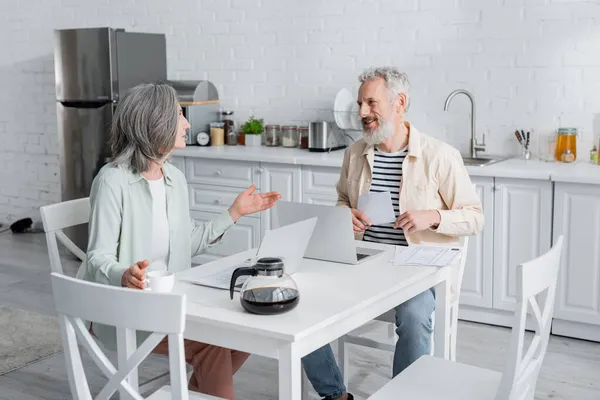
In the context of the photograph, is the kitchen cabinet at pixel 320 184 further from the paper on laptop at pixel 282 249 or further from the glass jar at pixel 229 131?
the paper on laptop at pixel 282 249

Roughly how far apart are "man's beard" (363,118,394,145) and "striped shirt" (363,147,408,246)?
0.28ft

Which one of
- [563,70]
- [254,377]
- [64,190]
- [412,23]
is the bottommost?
[254,377]

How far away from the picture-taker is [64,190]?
5.86 metres

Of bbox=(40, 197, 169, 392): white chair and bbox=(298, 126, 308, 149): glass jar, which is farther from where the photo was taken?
bbox=(298, 126, 308, 149): glass jar

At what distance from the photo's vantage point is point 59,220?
9.66 ft

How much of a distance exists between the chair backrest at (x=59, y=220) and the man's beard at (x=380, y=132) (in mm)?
1105

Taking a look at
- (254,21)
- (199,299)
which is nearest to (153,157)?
(199,299)

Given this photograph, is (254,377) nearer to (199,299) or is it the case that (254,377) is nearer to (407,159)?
(407,159)

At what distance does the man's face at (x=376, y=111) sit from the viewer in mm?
3125

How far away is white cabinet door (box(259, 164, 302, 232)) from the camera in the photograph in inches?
188

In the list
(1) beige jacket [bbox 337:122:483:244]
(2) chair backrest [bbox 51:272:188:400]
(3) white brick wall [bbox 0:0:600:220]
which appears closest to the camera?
(2) chair backrest [bbox 51:272:188:400]

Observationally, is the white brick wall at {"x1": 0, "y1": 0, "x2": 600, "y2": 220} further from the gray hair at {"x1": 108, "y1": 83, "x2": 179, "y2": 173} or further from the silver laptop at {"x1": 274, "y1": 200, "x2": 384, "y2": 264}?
the gray hair at {"x1": 108, "y1": 83, "x2": 179, "y2": 173}

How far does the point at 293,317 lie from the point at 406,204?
1.19 m

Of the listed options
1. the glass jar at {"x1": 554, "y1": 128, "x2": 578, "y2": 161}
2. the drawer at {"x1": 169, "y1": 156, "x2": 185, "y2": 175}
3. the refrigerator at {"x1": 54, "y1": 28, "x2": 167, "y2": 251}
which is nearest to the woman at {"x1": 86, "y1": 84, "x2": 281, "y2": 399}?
the glass jar at {"x1": 554, "y1": 128, "x2": 578, "y2": 161}
